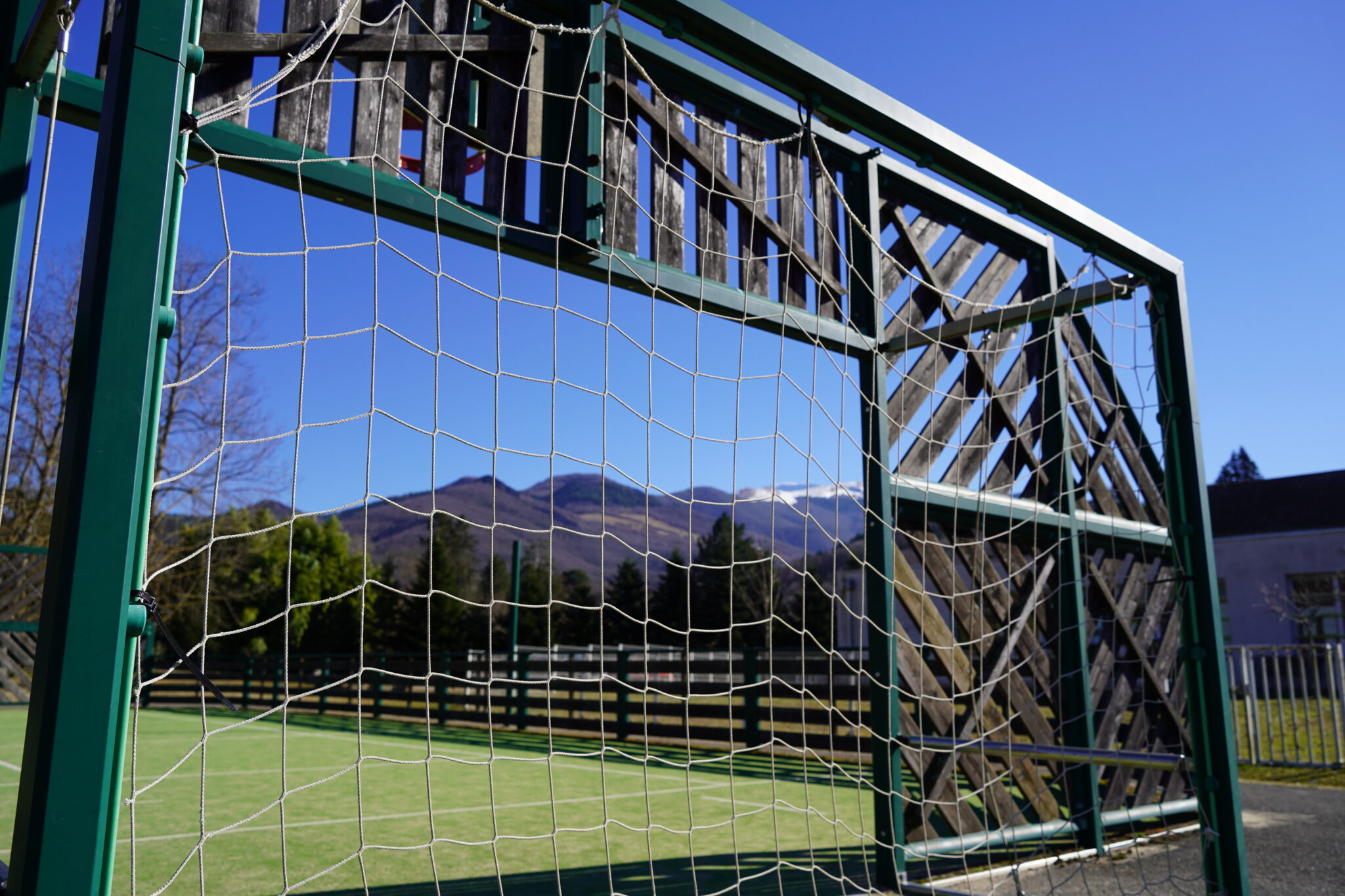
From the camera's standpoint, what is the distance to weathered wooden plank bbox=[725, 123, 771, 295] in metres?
3.90

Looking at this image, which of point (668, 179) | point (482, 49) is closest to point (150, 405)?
point (482, 49)

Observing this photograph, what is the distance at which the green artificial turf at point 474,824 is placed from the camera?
11.5 feet

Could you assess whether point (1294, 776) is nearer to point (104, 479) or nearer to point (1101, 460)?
point (1101, 460)

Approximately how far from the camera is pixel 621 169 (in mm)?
3475

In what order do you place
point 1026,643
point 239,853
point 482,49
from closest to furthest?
point 482,49
point 239,853
point 1026,643

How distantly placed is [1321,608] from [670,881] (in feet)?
98.2

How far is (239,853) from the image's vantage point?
13.5 ft

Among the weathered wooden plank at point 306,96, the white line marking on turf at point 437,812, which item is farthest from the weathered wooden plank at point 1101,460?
the weathered wooden plank at point 306,96

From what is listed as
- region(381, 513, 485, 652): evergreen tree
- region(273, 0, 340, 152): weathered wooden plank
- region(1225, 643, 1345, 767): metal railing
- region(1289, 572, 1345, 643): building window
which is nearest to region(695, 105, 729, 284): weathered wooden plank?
region(273, 0, 340, 152): weathered wooden plank

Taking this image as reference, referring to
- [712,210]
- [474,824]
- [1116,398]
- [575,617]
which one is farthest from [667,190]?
[575,617]

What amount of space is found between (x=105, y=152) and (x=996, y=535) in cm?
417

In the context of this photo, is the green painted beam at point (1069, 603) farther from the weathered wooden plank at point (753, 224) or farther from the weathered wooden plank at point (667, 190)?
the weathered wooden plank at point (667, 190)

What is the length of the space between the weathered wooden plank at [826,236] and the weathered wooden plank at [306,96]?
2233 mm

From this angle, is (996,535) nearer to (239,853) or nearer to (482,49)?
(482,49)
